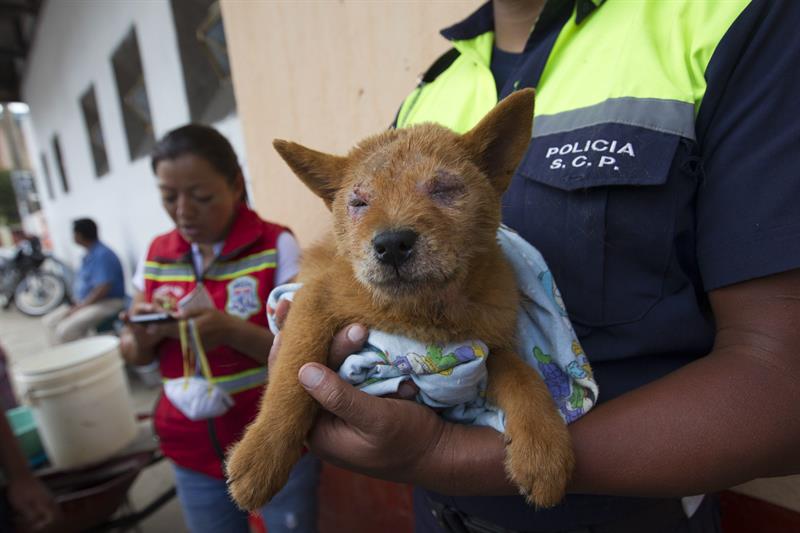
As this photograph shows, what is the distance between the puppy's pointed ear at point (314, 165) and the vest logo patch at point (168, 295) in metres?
1.42

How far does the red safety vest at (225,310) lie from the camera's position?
94.4 inches

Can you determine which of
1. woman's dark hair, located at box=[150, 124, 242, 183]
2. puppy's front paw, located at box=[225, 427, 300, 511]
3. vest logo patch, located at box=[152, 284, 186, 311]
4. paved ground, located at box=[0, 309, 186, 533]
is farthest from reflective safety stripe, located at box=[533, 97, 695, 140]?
paved ground, located at box=[0, 309, 186, 533]

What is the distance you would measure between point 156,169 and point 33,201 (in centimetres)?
3537

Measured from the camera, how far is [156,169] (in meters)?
2.56

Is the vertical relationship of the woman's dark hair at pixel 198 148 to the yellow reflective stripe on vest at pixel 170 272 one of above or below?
above

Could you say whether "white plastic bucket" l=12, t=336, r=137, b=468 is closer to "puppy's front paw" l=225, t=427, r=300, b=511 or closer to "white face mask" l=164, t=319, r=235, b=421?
"white face mask" l=164, t=319, r=235, b=421

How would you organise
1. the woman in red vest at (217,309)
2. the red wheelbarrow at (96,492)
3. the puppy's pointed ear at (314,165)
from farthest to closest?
the red wheelbarrow at (96,492), the woman in red vest at (217,309), the puppy's pointed ear at (314,165)

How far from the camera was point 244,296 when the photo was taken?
2.42m

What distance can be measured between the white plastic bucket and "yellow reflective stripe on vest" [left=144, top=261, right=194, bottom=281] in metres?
1.88

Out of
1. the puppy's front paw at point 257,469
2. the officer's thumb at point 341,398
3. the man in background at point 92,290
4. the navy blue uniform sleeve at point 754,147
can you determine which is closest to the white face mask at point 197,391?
the puppy's front paw at point 257,469

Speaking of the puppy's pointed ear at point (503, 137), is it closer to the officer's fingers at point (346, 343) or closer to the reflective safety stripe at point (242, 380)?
the officer's fingers at point (346, 343)

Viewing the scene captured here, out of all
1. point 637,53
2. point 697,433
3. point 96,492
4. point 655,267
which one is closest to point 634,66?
point 637,53

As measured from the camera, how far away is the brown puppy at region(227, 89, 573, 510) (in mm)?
1150

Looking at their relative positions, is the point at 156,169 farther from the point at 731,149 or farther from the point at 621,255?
the point at 731,149
